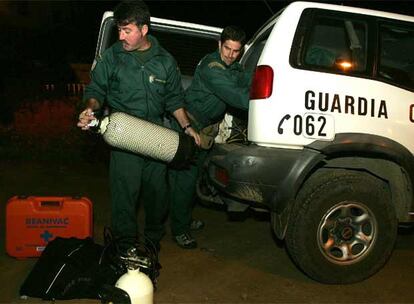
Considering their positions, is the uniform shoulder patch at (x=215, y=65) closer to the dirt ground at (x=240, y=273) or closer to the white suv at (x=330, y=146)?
the white suv at (x=330, y=146)

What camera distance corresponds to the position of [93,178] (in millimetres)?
7250

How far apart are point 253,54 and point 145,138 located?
1650mm

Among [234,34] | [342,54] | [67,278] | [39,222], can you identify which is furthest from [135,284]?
[342,54]

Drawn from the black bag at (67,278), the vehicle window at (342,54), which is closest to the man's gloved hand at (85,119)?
the black bag at (67,278)

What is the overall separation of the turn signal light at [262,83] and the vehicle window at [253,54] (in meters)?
1.05

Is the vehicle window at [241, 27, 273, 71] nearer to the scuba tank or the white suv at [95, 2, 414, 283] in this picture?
the white suv at [95, 2, 414, 283]

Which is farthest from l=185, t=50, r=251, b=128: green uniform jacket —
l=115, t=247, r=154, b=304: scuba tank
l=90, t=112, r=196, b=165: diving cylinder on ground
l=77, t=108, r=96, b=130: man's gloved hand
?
l=115, t=247, r=154, b=304: scuba tank

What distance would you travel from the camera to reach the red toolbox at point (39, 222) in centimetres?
400

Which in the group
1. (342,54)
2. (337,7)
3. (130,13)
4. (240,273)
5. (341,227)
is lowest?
(240,273)

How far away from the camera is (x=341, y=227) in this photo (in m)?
3.81

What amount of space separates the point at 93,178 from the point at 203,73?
3618mm

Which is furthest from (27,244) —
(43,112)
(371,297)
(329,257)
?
(43,112)

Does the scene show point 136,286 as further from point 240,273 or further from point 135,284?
point 240,273

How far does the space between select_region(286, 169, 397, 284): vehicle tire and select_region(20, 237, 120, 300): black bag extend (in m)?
1.41
